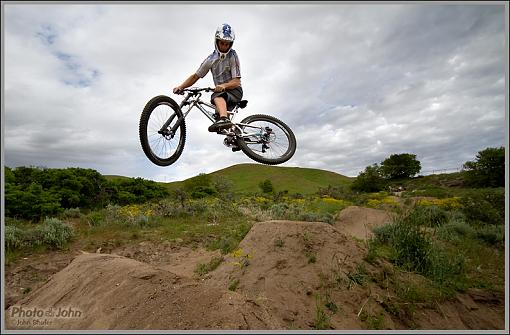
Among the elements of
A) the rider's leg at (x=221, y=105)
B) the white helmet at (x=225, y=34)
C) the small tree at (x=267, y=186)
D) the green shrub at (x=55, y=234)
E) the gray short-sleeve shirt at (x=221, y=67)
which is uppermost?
the white helmet at (x=225, y=34)

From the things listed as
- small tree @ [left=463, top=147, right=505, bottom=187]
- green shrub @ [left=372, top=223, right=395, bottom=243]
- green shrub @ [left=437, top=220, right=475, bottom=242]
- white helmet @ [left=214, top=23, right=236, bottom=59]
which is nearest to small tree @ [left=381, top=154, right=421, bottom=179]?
small tree @ [left=463, top=147, right=505, bottom=187]

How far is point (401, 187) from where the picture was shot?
3500 cm

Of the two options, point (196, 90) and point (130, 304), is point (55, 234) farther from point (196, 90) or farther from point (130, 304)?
point (196, 90)

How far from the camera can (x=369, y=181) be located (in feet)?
111

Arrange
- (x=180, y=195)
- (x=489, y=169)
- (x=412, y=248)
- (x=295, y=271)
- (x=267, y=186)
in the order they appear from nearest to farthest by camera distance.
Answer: (x=295, y=271), (x=412, y=248), (x=180, y=195), (x=267, y=186), (x=489, y=169)

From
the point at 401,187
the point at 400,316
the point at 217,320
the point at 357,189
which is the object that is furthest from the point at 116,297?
the point at 401,187

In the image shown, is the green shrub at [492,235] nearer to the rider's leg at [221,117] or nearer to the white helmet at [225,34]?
the rider's leg at [221,117]

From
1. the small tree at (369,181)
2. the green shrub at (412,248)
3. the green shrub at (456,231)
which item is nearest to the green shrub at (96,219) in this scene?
the green shrub at (412,248)

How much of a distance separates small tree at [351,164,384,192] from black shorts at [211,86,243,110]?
1199 inches

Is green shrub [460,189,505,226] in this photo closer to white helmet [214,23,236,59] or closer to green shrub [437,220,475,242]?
green shrub [437,220,475,242]

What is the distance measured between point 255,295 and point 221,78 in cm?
498

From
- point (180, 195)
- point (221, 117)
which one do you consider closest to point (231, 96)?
point (221, 117)

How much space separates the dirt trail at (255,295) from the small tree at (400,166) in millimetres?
20292

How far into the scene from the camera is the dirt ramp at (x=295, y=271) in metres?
7.12
